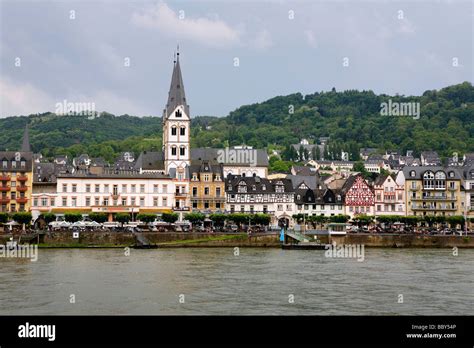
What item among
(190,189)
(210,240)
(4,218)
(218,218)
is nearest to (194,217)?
(218,218)

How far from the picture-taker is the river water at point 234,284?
40.6m

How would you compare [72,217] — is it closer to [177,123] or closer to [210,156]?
[177,123]

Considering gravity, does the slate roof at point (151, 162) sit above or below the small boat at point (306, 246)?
above

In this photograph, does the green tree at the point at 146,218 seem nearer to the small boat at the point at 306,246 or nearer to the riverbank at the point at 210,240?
the riverbank at the point at 210,240

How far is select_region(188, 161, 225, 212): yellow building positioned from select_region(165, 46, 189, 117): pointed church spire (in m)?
12.0

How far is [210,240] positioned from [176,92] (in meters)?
36.9

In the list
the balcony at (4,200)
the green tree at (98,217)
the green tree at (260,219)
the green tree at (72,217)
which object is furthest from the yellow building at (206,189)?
the balcony at (4,200)

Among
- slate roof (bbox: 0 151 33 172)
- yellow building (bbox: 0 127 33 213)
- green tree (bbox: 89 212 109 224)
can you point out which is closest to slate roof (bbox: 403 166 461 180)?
green tree (bbox: 89 212 109 224)

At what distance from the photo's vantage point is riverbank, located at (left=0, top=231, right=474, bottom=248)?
83.4 metres

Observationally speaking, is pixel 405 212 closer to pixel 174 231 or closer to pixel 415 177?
pixel 415 177

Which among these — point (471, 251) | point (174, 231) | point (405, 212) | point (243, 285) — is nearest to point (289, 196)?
point (405, 212)

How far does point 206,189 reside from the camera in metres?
110

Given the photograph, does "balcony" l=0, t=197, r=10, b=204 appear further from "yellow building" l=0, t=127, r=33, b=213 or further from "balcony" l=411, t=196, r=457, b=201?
"balcony" l=411, t=196, r=457, b=201

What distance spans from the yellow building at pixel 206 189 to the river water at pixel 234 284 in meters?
36.0
